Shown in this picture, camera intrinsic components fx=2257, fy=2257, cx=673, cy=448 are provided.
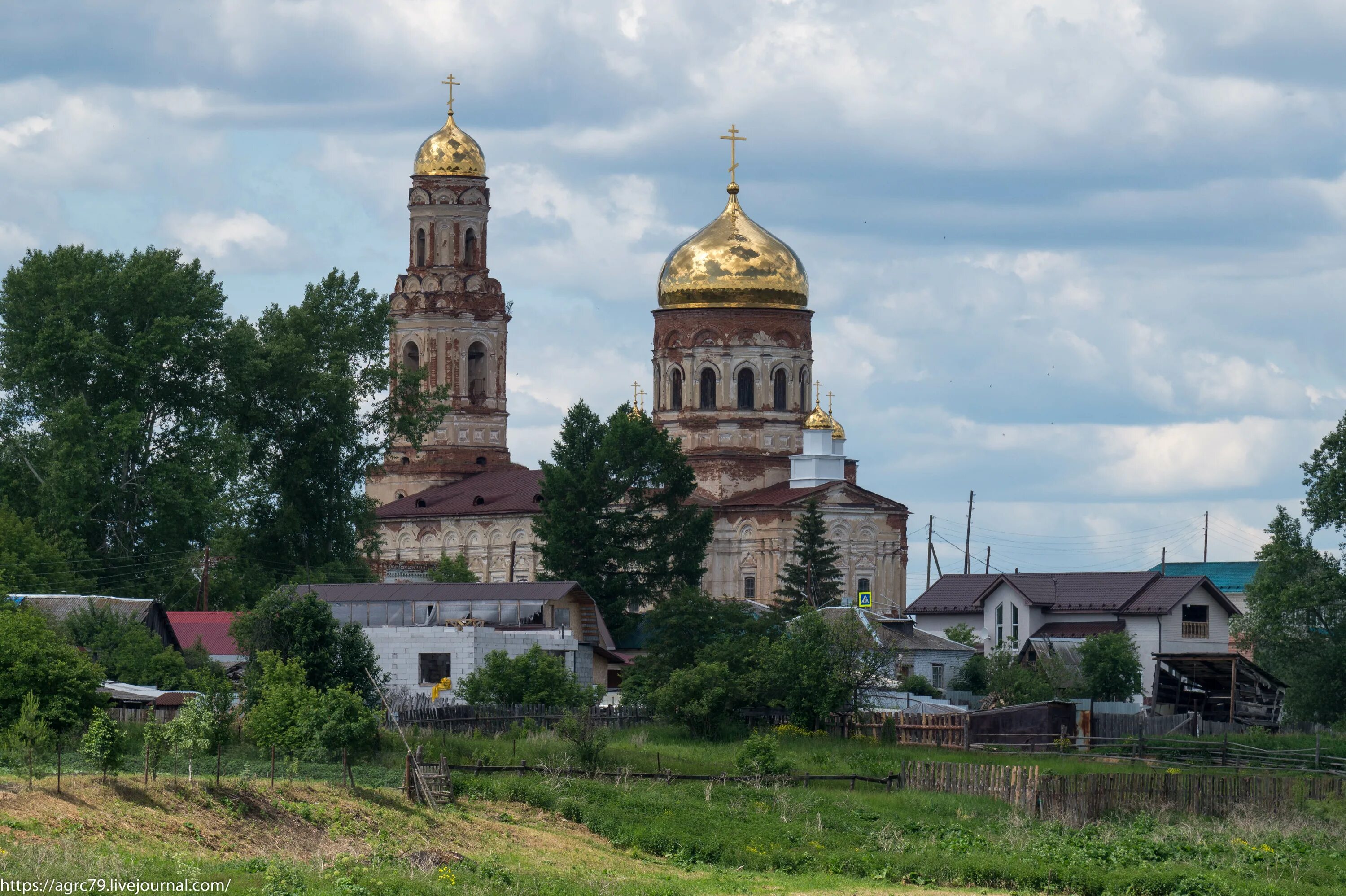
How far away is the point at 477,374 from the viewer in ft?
308

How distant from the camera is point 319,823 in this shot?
28625 millimetres

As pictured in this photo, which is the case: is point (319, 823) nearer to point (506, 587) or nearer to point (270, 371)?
point (506, 587)

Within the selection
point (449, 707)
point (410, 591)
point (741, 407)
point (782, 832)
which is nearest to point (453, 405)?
point (741, 407)

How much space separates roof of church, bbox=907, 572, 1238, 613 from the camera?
211ft

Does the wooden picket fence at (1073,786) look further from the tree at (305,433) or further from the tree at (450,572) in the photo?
the tree at (450,572)

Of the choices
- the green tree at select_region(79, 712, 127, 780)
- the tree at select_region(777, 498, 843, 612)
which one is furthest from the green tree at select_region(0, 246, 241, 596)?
the green tree at select_region(79, 712, 127, 780)

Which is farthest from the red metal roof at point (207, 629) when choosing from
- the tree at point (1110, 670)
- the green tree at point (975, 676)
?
the tree at point (1110, 670)

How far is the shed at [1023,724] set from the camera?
1833 inches

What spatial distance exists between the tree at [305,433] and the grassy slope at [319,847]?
3354 centimetres

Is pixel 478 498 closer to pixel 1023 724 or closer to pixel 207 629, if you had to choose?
pixel 207 629

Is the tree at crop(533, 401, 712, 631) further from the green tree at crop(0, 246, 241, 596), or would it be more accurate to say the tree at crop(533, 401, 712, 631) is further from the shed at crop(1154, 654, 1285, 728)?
the shed at crop(1154, 654, 1285, 728)

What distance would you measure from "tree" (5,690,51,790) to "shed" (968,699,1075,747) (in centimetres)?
2247

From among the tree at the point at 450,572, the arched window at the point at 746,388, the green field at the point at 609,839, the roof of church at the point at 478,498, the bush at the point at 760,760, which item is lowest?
the green field at the point at 609,839

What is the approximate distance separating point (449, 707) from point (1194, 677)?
21.9 meters
